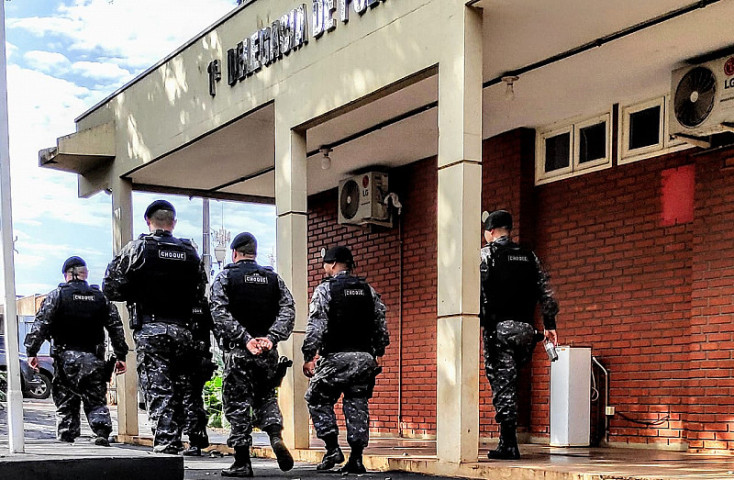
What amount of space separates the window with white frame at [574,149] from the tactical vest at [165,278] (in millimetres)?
4374

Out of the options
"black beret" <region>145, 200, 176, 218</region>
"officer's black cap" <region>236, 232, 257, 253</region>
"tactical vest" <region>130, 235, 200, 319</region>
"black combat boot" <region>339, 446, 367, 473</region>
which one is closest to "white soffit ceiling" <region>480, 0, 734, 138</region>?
"officer's black cap" <region>236, 232, 257, 253</region>

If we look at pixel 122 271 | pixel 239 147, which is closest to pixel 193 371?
pixel 122 271

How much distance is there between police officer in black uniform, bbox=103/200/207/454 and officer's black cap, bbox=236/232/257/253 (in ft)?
1.51

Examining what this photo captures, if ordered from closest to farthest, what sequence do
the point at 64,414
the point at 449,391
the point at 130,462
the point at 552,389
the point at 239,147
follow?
the point at 130,462, the point at 449,391, the point at 552,389, the point at 64,414, the point at 239,147

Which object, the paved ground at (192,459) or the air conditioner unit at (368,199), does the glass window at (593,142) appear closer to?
the air conditioner unit at (368,199)

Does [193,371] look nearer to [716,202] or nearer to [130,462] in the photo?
[130,462]

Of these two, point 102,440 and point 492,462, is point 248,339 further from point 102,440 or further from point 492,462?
point 102,440

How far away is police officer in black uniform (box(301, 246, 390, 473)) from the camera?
7859 mm

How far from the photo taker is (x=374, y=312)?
26.5 feet

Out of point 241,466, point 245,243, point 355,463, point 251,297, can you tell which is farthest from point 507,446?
point 245,243

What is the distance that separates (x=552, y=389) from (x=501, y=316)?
2.12m

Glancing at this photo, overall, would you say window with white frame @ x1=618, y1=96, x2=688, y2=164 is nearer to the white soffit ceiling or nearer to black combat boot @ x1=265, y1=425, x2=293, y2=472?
the white soffit ceiling

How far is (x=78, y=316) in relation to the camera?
10398 mm

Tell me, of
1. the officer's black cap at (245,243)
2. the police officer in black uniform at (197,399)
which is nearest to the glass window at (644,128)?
the officer's black cap at (245,243)
